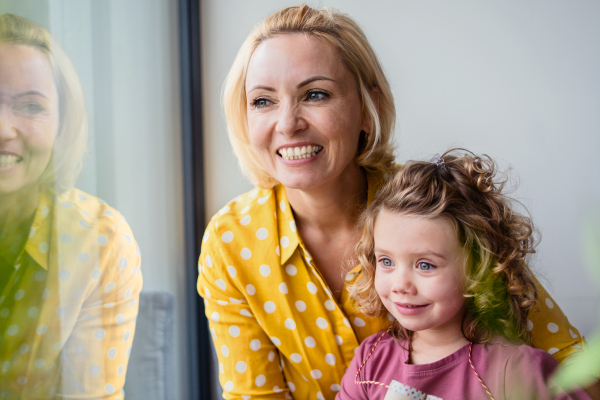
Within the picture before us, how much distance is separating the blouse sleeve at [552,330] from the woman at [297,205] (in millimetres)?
304

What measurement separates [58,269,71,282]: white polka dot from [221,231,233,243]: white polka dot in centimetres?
40

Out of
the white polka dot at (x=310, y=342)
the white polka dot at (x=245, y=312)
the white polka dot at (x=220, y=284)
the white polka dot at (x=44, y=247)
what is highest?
the white polka dot at (x=44, y=247)

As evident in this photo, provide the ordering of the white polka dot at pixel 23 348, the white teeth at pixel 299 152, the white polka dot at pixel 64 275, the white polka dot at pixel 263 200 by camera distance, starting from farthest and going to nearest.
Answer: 1. the white polka dot at pixel 263 200
2. the white teeth at pixel 299 152
3. the white polka dot at pixel 64 275
4. the white polka dot at pixel 23 348

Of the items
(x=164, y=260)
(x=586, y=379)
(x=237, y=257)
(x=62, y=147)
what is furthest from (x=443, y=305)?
(x=164, y=260)

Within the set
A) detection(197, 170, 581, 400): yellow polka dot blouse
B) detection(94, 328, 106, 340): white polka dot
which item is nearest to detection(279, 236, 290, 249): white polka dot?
detection(197, 170, 581, 400): yellow polka dot blouse

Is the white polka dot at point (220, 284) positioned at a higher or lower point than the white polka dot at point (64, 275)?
lower

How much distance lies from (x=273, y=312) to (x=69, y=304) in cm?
46

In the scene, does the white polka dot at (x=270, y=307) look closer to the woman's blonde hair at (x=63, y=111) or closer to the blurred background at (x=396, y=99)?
the blurred background at (x=396, y=99)

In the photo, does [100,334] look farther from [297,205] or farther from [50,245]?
[297,205]

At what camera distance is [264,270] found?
43.7 inches

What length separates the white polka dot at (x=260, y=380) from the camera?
112cm

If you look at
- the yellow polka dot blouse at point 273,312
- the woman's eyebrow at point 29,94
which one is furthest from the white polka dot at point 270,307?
the woman's eyebrow at point 29,94

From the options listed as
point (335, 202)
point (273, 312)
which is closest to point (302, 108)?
point (335, 202)

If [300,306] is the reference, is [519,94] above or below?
above
